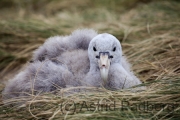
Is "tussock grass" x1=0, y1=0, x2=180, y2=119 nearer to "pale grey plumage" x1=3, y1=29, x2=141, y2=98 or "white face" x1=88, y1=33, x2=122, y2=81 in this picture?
"pale grey plumage" x1=3, y1=29, x2=141, y2=98

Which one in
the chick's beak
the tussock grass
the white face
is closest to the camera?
the tussock grass

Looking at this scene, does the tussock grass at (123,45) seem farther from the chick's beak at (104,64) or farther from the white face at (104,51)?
the white face at (104,51)

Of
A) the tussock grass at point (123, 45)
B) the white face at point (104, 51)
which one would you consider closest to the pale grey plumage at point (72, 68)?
the white face at point (104, 51)

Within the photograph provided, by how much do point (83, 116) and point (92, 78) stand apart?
26.6 inches

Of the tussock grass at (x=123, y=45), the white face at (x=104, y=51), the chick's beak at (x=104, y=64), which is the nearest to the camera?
the tussock grass at (x=123, y=45)

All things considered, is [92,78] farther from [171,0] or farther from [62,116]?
[171,0]

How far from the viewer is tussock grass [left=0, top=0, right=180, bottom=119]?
3488mm

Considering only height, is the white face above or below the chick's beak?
above

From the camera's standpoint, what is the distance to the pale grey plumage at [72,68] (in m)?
3.97

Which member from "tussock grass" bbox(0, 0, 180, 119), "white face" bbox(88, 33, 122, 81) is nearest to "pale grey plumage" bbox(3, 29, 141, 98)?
"white face" bbox(88, 33, 122, 81)

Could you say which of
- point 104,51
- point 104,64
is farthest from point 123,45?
point 104,64

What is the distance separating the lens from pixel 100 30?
6758 millimetres

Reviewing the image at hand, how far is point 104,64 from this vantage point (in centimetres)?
386

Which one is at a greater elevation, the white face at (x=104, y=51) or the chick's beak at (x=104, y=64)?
the white face at (x=104, y=51)
